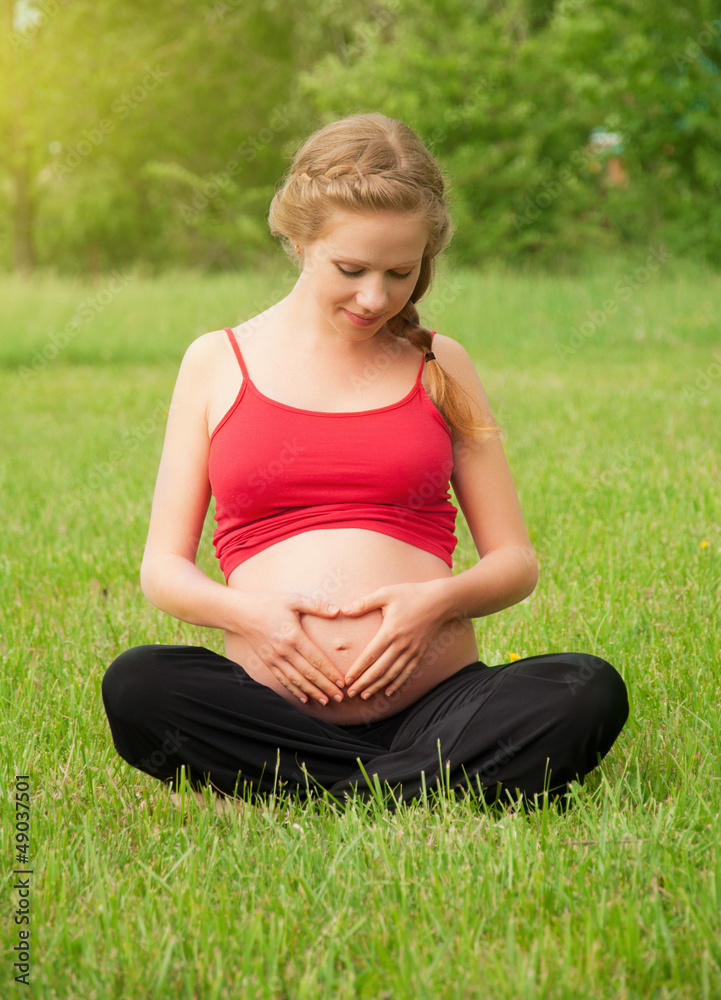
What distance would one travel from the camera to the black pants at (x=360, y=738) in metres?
1.94

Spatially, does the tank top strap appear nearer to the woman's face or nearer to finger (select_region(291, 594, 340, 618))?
the woman's face

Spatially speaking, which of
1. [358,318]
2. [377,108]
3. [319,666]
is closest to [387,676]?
[319,666]

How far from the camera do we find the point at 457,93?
1939cm

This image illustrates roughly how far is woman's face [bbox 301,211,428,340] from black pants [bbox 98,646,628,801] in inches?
31.4

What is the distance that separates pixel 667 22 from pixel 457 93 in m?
4.55

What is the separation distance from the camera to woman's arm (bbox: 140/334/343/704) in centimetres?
203

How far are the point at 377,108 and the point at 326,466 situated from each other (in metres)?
19.1
